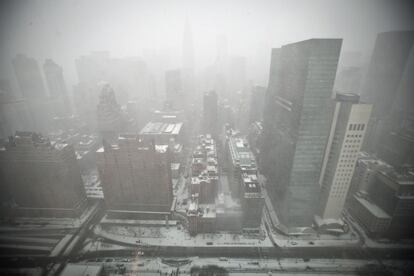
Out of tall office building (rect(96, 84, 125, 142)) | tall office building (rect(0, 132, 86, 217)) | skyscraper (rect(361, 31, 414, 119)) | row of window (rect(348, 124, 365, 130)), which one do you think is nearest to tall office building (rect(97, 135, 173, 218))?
tall office building (rect(0, 132, 86, 217))

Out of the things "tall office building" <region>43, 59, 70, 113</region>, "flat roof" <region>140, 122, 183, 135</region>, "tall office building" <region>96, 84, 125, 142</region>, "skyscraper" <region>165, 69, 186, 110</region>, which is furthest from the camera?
"skyscraper" <region>165, 69, 186, 110</region>

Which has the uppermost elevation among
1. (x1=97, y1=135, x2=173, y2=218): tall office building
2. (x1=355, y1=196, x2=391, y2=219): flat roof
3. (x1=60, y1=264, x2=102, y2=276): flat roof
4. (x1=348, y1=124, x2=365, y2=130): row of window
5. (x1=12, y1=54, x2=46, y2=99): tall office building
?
(x1=12, y1=54, x2=46, y2=99): tall office building

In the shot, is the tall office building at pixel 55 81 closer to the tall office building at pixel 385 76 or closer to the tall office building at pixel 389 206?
the tall office building at pixel 389 206

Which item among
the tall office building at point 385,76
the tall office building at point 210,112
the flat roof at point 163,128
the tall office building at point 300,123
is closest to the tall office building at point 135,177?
the tall office building at point 300,123

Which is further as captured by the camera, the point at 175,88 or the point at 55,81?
the point at 175,88

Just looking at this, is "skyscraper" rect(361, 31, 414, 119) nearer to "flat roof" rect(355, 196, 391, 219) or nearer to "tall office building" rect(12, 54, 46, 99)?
"flat roof" rect(355, 196, 391, 219)

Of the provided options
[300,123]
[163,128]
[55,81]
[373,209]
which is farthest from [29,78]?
[373,209]

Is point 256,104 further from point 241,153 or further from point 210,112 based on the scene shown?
point 241,153
